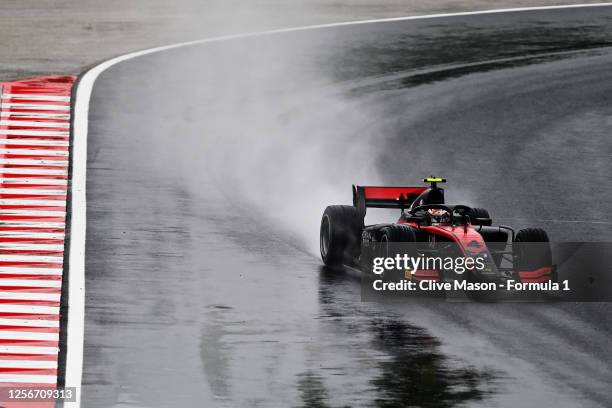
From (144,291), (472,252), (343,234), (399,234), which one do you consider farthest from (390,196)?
(144,291)

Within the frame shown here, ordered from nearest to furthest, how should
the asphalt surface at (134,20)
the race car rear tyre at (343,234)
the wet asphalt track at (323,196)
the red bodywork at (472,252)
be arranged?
the wet asphalt track at (323,196) < the red bodywork at (472,252) < the race car rear tyre at (343,234) < the asphalt surface at (134,20)

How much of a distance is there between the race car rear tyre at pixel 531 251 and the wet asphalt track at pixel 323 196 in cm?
55

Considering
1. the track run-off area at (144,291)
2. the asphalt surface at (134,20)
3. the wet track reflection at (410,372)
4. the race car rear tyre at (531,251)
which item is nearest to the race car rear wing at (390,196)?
the track run-off area at (144,291)

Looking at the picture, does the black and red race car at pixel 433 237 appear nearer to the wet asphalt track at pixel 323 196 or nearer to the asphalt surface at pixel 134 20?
the wet asphalt track at pixel 323 196

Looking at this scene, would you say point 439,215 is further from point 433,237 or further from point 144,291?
point 144,291

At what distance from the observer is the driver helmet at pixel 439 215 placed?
54.9ft

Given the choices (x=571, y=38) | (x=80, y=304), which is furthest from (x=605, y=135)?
(x=80, y=304)

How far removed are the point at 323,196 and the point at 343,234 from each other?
517cm

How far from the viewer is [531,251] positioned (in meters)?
15.9

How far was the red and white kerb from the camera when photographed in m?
14.2

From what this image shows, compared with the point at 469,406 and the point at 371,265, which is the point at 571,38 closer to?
the point at 371,265

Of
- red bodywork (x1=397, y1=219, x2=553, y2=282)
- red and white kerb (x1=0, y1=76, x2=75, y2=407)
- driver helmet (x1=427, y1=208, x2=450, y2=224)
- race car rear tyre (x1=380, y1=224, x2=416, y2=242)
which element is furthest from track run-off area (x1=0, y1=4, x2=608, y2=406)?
driver helmet (x1=427, y1=208, x2=450, y2=224)

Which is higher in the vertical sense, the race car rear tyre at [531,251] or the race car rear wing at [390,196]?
the race car rear wing at [390,196]

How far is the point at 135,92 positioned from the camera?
28828 millimetres
